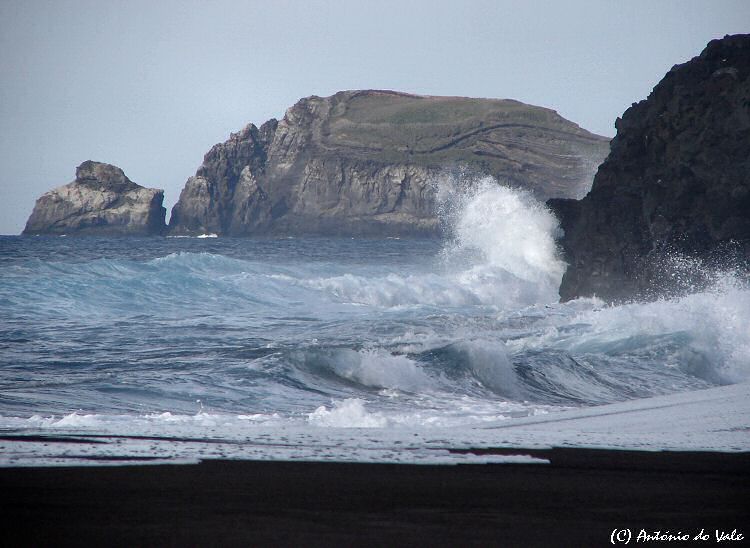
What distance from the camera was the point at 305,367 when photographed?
10336 mm

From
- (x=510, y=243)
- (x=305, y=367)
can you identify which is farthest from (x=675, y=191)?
(x=305, y=367)

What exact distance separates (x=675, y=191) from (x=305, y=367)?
11.7 m

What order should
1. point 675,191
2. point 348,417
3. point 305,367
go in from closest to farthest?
point 348,417 → point 305,367 → point 675,191

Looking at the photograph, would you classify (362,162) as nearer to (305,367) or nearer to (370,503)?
(305,367)

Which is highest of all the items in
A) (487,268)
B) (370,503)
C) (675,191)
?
(675,191)

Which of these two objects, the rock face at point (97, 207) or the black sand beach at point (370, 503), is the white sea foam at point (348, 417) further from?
the rock face at point (97, 207)

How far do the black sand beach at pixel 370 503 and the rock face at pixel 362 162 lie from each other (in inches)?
3693

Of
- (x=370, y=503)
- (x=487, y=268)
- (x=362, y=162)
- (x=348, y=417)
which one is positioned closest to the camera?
(x=370, y=503)

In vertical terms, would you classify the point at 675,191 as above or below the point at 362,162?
below

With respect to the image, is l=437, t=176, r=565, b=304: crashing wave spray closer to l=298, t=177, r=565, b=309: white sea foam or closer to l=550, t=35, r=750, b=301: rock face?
l=298, t=177, r=565, b=309: white sea foam

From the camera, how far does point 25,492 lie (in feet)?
13.3

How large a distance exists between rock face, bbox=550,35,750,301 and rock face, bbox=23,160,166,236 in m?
81.9

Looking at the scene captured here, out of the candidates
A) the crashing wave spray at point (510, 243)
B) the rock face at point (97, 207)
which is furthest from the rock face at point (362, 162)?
the crashing wave spray at point (510, 243)

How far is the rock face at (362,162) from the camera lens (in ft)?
345
